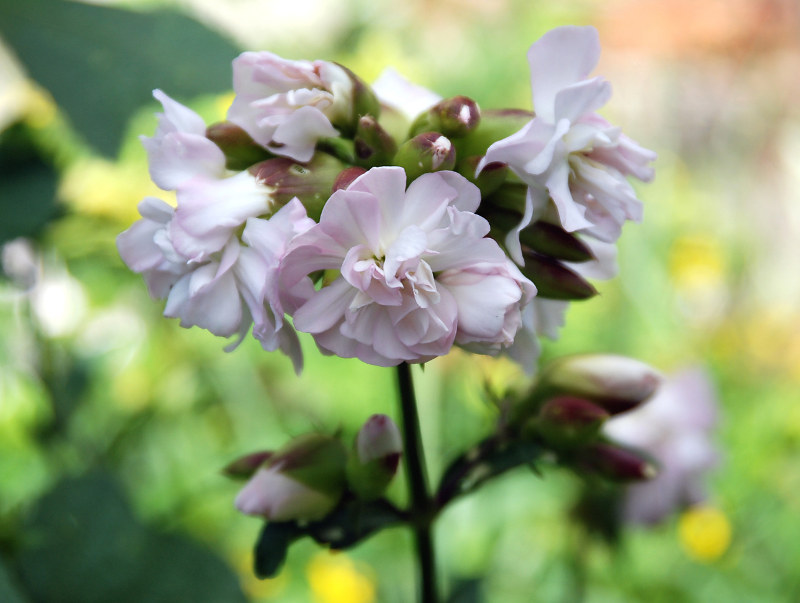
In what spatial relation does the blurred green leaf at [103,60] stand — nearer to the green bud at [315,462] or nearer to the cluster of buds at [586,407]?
the green bud at [315,462]

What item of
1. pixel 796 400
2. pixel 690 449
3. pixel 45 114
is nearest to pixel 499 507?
pixel 690 449

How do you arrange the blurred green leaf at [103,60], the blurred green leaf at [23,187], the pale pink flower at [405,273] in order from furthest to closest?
the blurred green leaf at [23,187] < the blurred green leaf at [103,60] < the pale pink flower at [405,273]

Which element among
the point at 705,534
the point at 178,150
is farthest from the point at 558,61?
the point at 705,534

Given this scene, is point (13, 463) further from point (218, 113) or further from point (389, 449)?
point (389, 449)

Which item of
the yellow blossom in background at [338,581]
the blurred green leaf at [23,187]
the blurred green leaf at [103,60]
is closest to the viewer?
the blurred green leaf at [103,60]

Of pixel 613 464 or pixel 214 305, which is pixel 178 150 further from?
pixel 613 464

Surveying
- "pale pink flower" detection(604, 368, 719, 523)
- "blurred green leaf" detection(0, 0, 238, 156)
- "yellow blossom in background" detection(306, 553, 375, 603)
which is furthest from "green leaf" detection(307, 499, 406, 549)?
"yellow blossom in background" detection(306, 553, 375, 603)

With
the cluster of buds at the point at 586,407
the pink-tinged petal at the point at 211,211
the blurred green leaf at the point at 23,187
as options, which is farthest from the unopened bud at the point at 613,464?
the blurred green leaf at the point at 23,187
